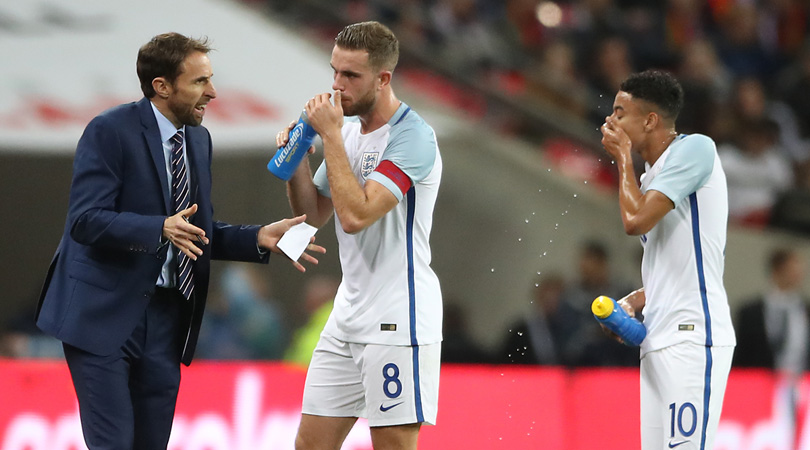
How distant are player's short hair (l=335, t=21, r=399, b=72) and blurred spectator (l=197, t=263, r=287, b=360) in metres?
6.15

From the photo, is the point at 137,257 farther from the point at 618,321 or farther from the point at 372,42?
the point at 618,321

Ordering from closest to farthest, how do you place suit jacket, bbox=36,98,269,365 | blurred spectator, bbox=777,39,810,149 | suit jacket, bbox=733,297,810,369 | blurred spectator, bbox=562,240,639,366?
1. suit jacket, bbox=36,98,269,365
2. blurred spectator, bbox=562,240,639,366
3. suit jacket, bbox=733,297,810,369
4. blurred spectator, bbox=777,39,810,149

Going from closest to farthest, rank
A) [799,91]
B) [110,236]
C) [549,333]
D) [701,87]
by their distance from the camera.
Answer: [110,236] < [549,333] < [701,87] < [799,91]

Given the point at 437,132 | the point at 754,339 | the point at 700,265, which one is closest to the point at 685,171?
the point at 700,265

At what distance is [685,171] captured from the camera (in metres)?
4.19

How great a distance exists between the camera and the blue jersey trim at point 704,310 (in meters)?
4.15

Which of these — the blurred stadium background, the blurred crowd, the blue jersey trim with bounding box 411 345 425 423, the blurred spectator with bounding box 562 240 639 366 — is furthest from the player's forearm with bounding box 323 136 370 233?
the blurred crowd

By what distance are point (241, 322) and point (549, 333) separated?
118 inches

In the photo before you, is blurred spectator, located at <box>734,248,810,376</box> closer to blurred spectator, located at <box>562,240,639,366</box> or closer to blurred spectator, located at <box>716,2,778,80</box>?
blurred spectator, located at <box>562,240,639,366</box>

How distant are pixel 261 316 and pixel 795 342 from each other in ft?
15.8

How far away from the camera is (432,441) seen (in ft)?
20.4

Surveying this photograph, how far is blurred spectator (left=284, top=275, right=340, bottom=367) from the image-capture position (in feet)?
28.1

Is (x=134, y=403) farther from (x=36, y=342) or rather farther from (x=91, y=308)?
(x=36, y=342)

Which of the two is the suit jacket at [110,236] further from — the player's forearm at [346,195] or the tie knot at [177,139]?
the player's forearm at [346,195]
